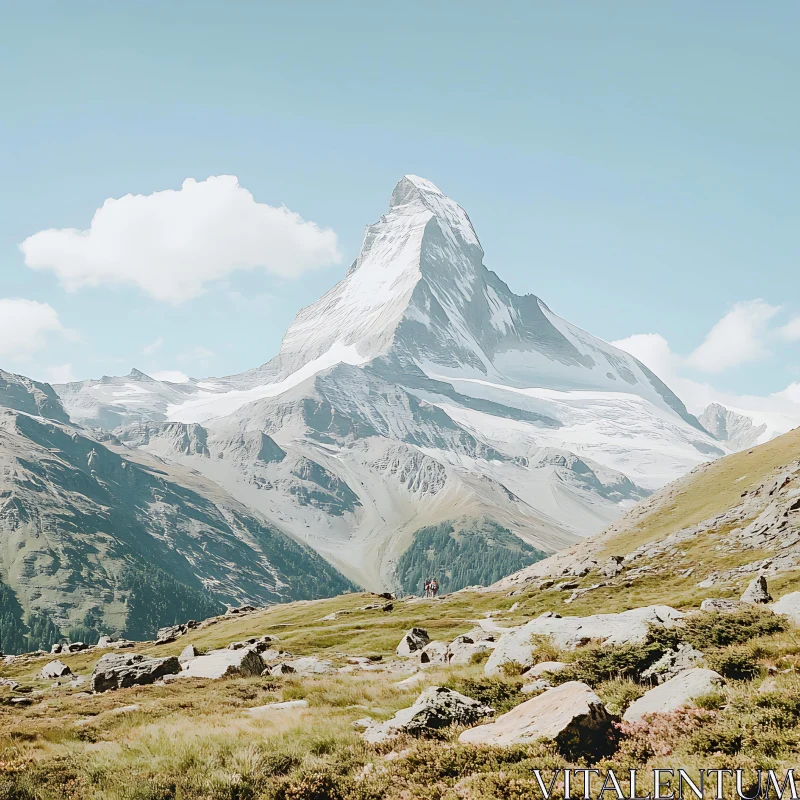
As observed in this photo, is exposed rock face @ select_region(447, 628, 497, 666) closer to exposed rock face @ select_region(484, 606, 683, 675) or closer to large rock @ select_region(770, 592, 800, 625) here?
exposed rock face @ select_region(484, 606, 683, 675)

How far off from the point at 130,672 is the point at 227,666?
565cm

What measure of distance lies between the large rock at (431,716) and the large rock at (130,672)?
21.1 metres

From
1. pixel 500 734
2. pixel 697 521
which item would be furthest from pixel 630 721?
pixel 697 521

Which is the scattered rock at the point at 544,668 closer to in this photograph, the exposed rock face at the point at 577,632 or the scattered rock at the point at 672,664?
the exposed rock face at the point at 577,632

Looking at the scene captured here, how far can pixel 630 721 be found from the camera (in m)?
14.9

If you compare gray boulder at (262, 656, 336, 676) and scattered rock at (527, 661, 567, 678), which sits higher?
scattered rock at (527, 661, 567, 678)

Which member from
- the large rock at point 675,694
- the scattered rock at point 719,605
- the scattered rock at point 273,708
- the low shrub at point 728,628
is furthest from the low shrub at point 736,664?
the scattered rock at point 273,708

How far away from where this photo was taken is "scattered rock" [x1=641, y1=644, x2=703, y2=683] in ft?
59.1

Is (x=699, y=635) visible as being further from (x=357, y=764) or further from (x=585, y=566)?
(x=585, y=566)

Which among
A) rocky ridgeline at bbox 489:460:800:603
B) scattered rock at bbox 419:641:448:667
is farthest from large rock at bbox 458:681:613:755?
rocky ridgeline at bbox 489:460:800:603

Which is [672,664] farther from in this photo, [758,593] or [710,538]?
[710,538]

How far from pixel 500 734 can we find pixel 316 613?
342 ft

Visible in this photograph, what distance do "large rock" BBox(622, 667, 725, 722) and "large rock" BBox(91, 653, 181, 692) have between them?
90.8 ft

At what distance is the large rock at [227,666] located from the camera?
33.5 meters
